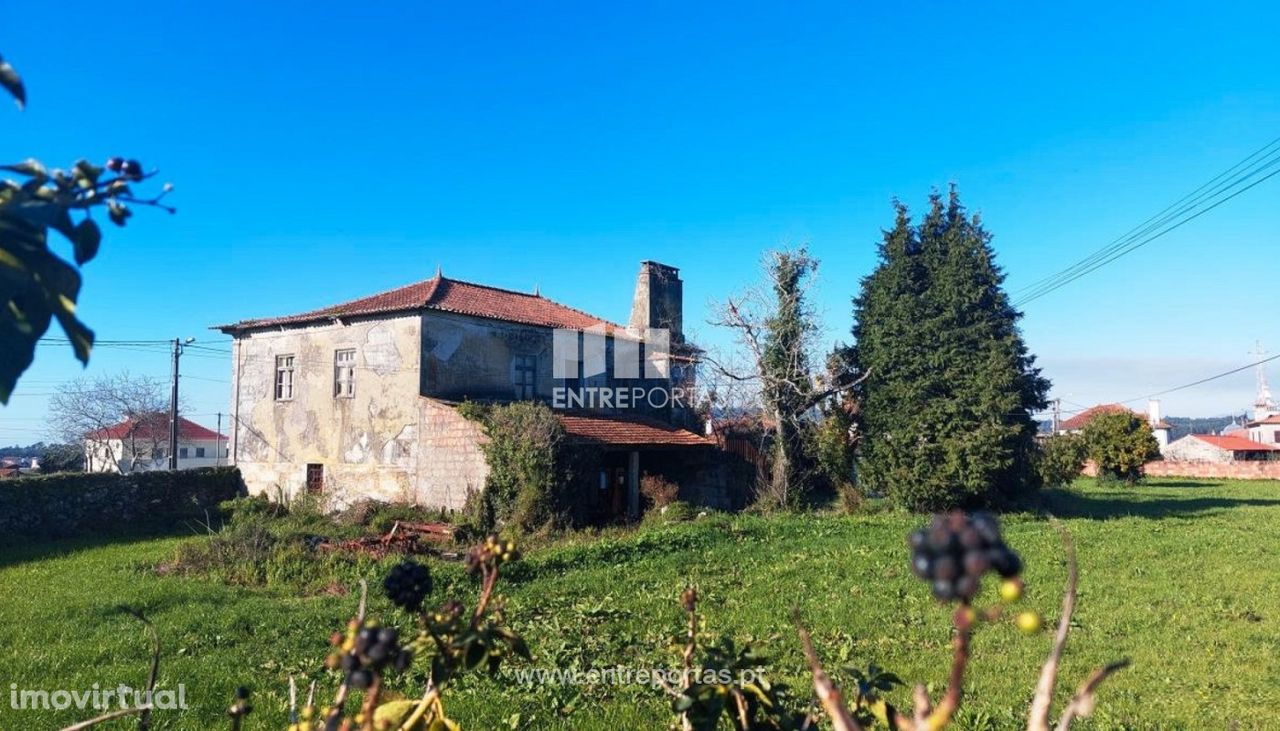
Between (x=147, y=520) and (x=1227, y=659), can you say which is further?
(x=147, y=520)

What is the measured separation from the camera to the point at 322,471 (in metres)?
20.7

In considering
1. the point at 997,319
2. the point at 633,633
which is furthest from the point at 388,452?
the point at 997,319

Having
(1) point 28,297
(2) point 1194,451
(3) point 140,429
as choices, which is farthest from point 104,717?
(2) point 1194,451

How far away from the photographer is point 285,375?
72.2ft

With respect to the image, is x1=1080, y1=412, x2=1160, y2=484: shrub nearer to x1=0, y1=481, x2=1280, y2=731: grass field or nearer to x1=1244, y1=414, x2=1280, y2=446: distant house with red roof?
x1=0, y1=481, x2=1280, y2=731: grass field

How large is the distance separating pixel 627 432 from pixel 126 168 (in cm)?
1905

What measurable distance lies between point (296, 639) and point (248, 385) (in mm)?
16871

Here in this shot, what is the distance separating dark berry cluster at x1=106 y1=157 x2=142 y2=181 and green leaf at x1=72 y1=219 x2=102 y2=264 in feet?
0.31

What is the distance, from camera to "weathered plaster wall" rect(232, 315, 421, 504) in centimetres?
1922

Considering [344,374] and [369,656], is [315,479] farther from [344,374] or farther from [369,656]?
[369,656]

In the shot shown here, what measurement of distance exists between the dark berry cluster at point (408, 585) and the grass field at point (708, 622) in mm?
1847

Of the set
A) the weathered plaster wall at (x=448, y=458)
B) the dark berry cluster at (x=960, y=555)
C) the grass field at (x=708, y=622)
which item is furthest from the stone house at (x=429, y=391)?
the dark berry cluster at (x=960, y=555)

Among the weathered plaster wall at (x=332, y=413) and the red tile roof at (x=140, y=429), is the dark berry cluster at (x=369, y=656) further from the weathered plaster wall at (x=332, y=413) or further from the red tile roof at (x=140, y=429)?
the red tile roof at (x=140, y=429)

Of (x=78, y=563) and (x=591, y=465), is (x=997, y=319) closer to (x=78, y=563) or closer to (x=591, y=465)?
(x=591, y=465)
